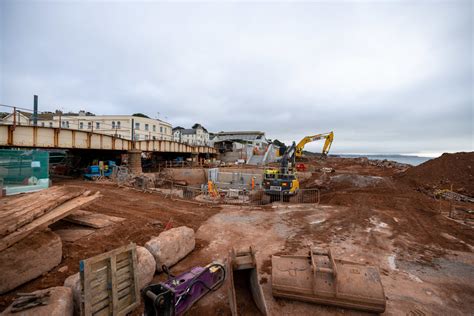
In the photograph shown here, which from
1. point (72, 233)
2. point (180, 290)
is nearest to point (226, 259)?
point (180, 290)

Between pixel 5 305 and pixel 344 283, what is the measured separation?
6359 mm

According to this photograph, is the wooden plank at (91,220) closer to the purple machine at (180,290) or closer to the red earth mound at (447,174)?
the purple machine at (180,290)

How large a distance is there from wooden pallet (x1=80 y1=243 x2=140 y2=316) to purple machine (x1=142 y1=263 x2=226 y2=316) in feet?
2.50

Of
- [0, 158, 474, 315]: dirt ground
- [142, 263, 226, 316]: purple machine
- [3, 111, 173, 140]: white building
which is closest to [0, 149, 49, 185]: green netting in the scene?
[0, 158, 474, 315]: dirt ground

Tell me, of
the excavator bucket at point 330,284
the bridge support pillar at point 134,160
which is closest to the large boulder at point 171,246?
the excavator bucket at point 330,284

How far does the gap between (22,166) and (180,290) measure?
1429 centimetres

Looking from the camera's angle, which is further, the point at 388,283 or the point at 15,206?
the point at 15,206

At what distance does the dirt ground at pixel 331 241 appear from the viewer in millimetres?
4504

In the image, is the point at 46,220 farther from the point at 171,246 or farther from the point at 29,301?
the point at 171,246

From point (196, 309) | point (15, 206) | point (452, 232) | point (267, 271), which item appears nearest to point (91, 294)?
point (196, 309)

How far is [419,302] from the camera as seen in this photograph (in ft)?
14.9

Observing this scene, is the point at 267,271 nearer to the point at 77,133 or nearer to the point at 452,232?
the point at 452,232

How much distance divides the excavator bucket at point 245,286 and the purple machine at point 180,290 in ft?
1.74

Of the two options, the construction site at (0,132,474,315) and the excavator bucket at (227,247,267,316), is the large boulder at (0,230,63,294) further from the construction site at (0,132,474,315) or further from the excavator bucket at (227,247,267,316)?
the excavator bucket at (227,247,267,316)
